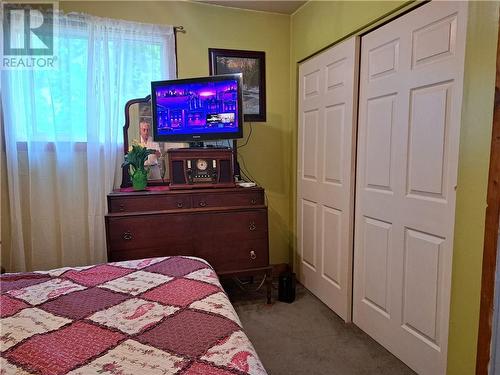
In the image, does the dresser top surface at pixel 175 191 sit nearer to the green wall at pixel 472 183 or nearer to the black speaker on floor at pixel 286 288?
the black speaker on floor at pixel 286 288

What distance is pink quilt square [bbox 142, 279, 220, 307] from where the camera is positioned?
119cm

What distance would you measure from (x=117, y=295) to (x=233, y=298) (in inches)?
63.7

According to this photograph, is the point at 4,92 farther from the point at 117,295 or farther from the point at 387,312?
the point at 387,312

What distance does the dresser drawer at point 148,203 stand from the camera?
7.29 feet

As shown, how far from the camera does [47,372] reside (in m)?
0.82

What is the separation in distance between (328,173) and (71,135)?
2.00 meters

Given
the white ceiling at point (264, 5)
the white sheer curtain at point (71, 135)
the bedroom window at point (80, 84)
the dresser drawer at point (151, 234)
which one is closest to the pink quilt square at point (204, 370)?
the dresser drawer at point (151, 234)

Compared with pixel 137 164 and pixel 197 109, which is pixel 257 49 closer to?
pixel 197 109

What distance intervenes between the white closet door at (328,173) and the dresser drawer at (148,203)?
1069 mm

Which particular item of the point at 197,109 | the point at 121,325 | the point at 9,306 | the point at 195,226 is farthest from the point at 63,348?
the point at 197,109

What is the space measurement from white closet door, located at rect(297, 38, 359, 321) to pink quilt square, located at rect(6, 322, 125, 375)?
5.74 feet

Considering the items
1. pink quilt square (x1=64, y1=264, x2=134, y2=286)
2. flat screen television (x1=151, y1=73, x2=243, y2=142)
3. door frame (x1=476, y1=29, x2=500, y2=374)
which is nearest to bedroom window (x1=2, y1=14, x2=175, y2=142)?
flat screen television (x1=151, y1=73, x2=243, y2=142)

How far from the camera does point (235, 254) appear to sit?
2.43 m

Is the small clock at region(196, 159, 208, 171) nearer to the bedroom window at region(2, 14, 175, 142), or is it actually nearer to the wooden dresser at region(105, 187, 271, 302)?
the wooden dresser at region(105, 187, 271, 302)
